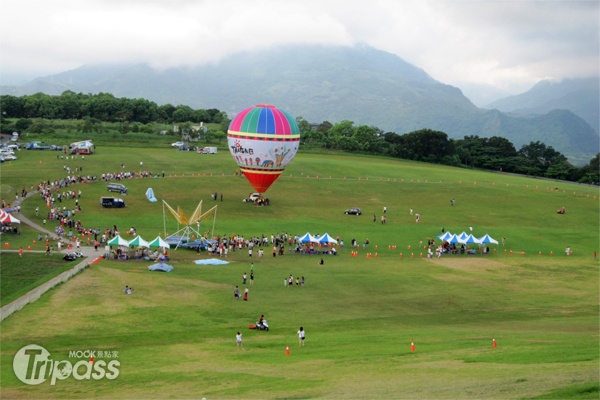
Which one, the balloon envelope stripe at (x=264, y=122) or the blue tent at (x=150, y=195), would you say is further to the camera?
the blue tent at (x=150, y=195)

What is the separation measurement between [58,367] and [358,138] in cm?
12340

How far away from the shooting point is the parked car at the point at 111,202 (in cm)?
7888

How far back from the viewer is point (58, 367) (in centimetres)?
3416

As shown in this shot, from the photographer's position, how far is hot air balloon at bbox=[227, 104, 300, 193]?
270 feet

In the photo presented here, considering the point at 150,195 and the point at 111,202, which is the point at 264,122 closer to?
the point at 150,195

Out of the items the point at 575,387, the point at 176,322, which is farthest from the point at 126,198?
the point at 575,387

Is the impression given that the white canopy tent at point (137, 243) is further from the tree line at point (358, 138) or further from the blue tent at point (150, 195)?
the tree line at point (358, 138)

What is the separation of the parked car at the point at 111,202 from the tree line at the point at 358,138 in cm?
6337

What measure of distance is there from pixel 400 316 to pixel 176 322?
14.1m

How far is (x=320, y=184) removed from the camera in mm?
102000

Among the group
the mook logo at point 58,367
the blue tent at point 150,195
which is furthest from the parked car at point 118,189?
the mook logo at point 58,367

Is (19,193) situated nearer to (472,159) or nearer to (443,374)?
(443,374)

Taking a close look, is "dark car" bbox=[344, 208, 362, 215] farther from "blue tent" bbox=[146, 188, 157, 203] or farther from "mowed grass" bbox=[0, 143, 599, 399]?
"blue tent" bbox=[146, 188, 157, 203]

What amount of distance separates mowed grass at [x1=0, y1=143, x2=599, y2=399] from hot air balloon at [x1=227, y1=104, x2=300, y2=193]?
4946mm
